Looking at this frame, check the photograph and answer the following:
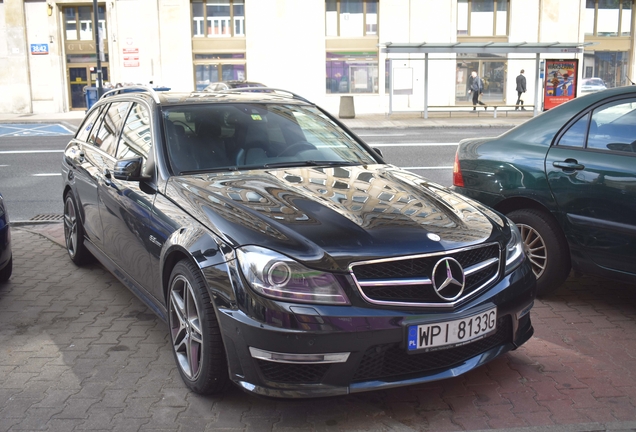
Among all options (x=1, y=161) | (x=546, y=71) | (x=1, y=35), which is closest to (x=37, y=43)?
(x=1, y=35)

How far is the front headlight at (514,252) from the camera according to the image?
366 centimetres

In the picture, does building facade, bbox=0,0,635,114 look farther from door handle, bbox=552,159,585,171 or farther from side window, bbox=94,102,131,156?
door handle, bbox=552,159,585,171

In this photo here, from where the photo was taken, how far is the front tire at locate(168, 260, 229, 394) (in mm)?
3393

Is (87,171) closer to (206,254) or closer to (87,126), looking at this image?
(87,126)

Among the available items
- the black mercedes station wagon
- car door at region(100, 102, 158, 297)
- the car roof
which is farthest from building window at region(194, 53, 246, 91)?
the black mercedes station wagon

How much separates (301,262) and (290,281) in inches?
4.0

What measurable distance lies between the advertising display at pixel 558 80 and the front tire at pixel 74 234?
22.4 meters

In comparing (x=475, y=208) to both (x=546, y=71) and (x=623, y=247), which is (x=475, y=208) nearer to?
(x=623, y=247)

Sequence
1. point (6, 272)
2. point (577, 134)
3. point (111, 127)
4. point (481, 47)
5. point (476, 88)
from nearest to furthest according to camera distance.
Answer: point (577, 134) → point (111, 127) → point (6, 272) → point (481, 47) → point (476, 88)

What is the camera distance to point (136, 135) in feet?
15.8

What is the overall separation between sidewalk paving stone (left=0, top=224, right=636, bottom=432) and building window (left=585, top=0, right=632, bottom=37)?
33068 mm

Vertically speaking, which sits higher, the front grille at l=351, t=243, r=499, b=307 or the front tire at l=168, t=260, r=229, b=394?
the front grille at l=351, t=243, r=499, b=307

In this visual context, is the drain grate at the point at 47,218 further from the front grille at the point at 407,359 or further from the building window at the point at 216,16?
the building window at the point at 216,16

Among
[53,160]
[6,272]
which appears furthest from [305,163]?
[53,160]
